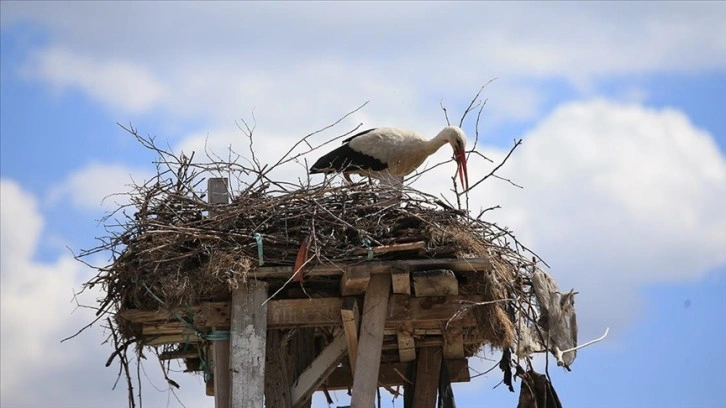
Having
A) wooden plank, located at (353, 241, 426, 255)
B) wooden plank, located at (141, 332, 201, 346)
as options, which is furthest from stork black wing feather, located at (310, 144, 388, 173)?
wooden plank, located at (353, 241, 426, 255)

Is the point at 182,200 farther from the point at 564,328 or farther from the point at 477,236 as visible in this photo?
the point at 564,328

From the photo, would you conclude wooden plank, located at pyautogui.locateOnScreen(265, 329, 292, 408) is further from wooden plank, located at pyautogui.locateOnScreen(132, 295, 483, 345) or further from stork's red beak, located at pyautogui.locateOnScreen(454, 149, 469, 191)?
stork's red beak, located at pyautogui.locateOnScreen(454, 149, 469, 191)

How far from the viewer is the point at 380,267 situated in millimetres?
7254

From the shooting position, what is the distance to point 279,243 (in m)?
7.34

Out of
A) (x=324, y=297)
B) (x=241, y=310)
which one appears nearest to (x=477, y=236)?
(x=324, y=297)

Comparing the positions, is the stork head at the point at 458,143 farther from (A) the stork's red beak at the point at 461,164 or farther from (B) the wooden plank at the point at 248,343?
(B) the wooden plank at the point at 248,343

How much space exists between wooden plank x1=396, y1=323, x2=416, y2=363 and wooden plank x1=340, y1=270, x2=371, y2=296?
2.26 feet

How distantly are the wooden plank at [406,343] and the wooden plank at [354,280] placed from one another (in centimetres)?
69

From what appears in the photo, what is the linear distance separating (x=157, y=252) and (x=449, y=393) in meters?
2.15

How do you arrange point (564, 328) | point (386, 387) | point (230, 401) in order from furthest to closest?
point (386, 387), point (564, 328), point (230, 401)

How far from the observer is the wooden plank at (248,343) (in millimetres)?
7148

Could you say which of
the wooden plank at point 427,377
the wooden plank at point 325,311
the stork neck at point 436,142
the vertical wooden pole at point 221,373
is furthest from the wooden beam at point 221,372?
the stork neck at point 436,142

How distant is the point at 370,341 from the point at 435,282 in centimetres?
53

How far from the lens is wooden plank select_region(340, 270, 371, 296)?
283 inches
